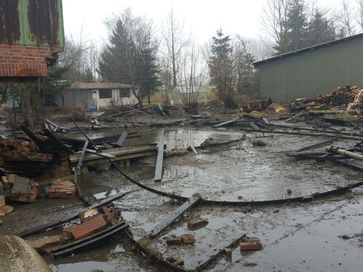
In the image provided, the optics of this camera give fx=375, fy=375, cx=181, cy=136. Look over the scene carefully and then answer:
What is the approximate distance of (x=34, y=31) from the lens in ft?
27.3

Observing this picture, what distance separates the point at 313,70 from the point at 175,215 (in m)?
24.1

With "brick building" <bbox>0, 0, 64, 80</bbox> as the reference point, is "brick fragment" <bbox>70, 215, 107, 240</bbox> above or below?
below

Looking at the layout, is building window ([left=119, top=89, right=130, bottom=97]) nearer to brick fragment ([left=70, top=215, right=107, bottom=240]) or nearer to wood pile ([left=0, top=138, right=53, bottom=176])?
wood pile ([left=0, top=138, right=53, bottom=176])

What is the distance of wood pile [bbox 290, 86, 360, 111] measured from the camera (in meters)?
21.2

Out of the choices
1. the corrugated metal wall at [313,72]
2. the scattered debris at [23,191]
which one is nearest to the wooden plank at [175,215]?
the scattered debris at [23,191]

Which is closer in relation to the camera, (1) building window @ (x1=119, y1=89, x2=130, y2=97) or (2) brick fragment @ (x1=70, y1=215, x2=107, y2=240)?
(2) brick fragment @ (x1=70, y1=215, x2=107, y2=240)

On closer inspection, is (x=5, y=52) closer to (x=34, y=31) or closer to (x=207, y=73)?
(x=34, y=31)

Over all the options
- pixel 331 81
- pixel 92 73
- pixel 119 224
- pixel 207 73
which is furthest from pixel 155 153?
pixel 92 73

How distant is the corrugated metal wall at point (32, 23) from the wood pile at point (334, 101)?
1631 cm

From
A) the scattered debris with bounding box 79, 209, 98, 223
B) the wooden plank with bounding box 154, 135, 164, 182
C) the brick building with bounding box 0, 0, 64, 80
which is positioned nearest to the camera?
the scattered debris with bounding box 79, 209, 98, 223

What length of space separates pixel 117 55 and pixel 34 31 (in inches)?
1820

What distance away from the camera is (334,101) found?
22.1m

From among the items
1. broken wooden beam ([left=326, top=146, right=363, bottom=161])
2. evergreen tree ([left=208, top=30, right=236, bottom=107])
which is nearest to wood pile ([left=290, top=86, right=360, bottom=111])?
evergreen tree ([left=208, top=30, right=236, bottom=107])

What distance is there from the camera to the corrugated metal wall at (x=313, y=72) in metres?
24.1
